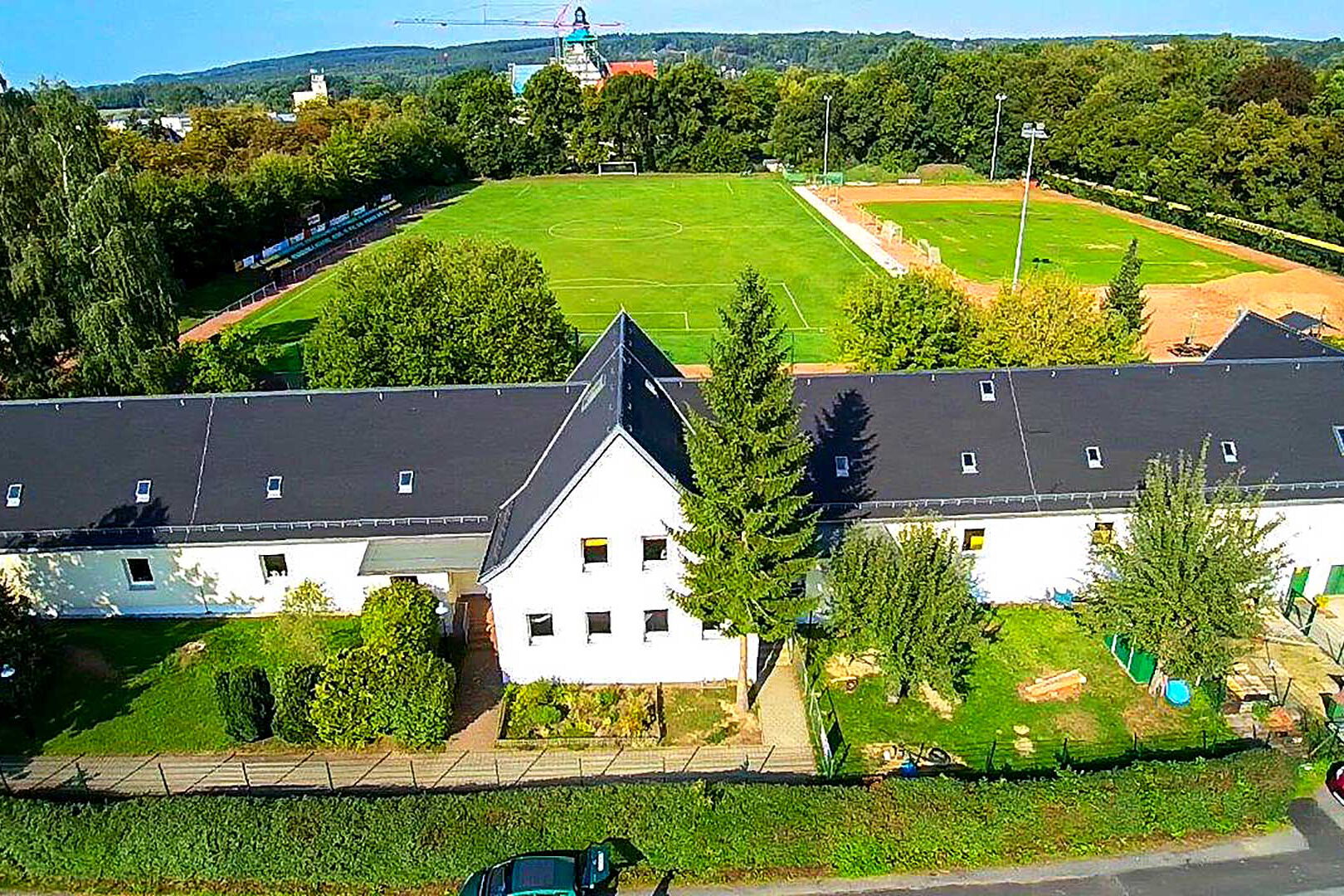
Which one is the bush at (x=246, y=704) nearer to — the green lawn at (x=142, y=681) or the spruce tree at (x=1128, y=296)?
the green lawn at (x=142, y=681)

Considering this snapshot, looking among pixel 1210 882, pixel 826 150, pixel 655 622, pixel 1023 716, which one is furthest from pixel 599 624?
pixel 826 150

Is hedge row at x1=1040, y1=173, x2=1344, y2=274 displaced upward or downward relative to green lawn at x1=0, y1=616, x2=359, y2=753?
upward

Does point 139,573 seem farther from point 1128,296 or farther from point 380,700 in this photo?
point 1128,296

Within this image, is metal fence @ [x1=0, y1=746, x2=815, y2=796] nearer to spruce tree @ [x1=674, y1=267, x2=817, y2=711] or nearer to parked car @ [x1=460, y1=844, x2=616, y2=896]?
spruce tree @ [x1=674, y1=267, x2=817, y2=711]

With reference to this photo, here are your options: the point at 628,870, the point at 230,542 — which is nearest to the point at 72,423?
the point at 230,542

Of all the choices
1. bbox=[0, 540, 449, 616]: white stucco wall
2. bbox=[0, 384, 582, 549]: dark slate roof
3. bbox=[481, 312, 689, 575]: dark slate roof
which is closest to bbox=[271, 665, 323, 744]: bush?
bbox=[0, 540, 449, 616]: white stucco wall

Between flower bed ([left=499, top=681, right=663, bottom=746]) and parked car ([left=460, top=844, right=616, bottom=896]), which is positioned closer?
parked car ([left=460, top=844, right=616, bottom=896])
